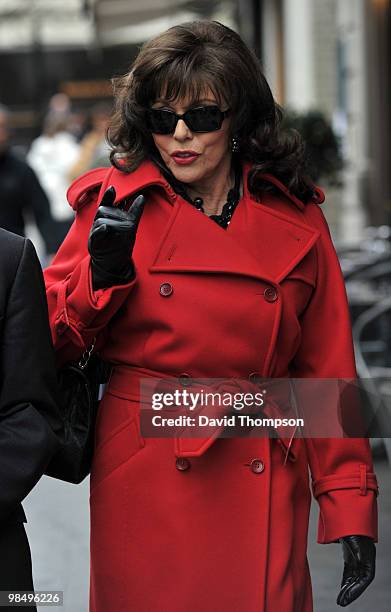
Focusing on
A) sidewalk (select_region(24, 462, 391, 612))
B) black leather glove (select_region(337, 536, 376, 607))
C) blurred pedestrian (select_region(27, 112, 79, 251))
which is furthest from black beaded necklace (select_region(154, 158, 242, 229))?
blurred pedestrian (select_region(27, 112, 79, 251))

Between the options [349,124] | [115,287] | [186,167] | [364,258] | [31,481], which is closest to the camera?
[31,481]

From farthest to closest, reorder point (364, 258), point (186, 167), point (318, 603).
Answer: point (364, 258), point (318, 603), point (186, 167)

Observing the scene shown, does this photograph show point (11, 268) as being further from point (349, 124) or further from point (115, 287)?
point (349, 124)

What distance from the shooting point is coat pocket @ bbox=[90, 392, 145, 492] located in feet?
9.99

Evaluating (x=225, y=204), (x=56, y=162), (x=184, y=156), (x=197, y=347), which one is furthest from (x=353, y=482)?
(x=56, y=162)

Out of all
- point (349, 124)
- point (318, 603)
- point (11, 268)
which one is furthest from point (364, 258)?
point (11, 268)

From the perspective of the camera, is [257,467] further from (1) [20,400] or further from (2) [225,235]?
(1) [20,400]

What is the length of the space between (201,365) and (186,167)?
486 mm

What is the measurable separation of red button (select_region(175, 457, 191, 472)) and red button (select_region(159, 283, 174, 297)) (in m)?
0.39

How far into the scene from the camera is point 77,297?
2.95 m

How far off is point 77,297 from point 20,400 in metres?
0.44

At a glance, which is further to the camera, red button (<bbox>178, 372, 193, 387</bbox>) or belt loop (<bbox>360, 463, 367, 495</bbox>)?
belt loop (<bbox>360, 463, 367, 495</bbox>)

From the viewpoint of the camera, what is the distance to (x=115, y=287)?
9.54ft

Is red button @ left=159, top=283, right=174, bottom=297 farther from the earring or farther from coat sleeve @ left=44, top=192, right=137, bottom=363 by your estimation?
the earring
